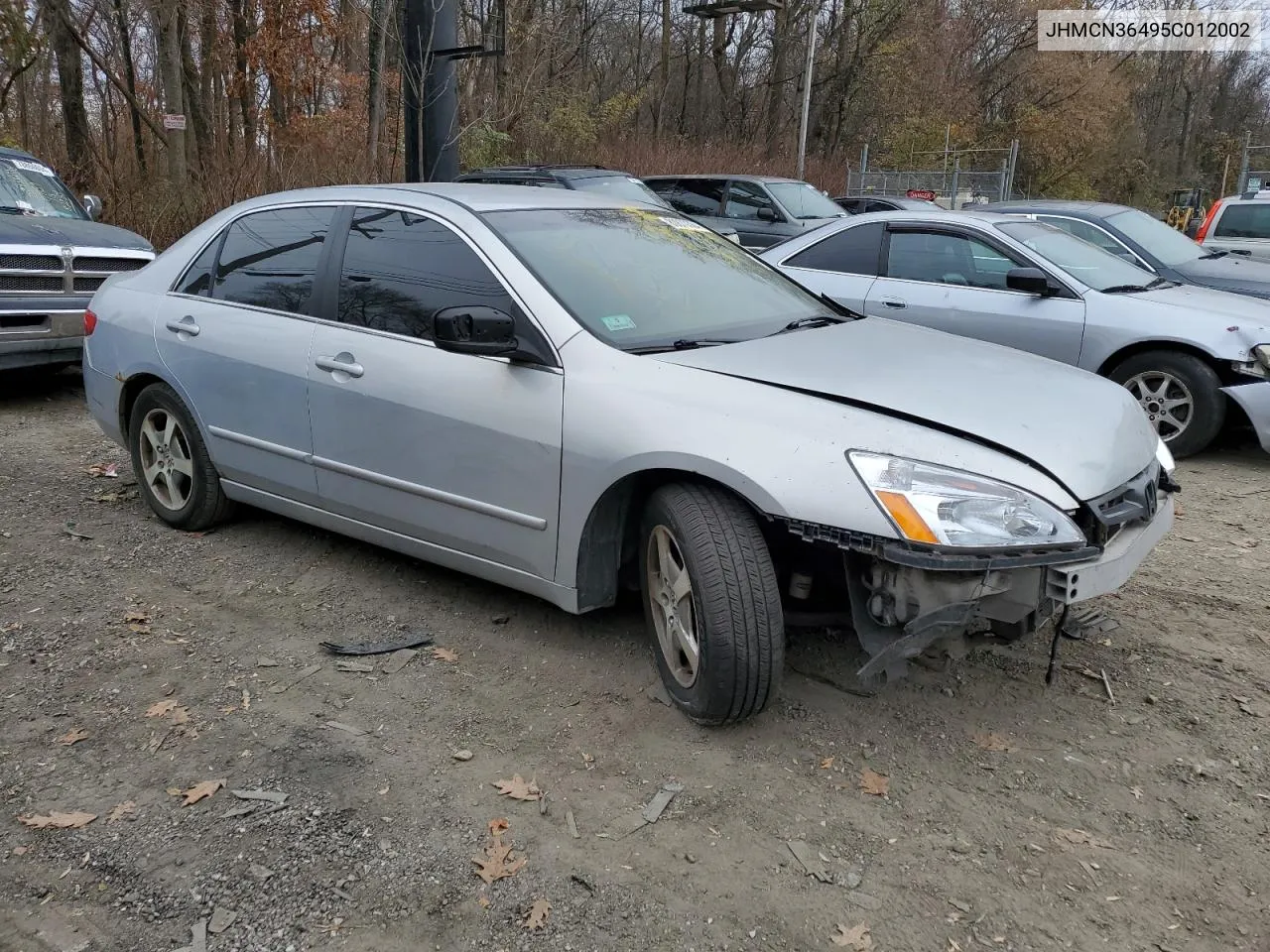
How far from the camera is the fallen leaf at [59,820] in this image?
290 cm

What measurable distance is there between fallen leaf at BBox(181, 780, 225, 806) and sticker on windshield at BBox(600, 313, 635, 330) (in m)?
1.88

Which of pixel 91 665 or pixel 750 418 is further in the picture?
pixel 91 665

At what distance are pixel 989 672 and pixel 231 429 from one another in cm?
326

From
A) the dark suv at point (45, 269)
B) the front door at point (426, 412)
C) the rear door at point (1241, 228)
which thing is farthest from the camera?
the rear door at point (1241, 228)

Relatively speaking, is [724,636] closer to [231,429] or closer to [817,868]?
[817,868]

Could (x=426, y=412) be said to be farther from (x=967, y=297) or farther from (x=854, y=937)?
(x=967, y=297)

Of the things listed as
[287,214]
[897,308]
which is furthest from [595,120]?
[287,214]

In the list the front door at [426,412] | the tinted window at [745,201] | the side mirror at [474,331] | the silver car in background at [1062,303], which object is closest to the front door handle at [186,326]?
the front door at [426,412]

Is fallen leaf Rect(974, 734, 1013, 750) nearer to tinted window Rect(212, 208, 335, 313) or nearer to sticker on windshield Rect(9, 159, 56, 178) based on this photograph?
tinted window Rect(212, 208, 335, 313)

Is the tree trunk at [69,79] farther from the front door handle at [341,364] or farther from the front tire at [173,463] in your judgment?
the front door handle at [341,364]

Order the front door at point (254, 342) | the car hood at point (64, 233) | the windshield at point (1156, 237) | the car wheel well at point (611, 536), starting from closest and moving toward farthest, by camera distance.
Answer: the car wheel well at point (611, 536) → the front door at point (254, 342) → the car hood at point (64, 233) → the windshield at point (1156, 237)

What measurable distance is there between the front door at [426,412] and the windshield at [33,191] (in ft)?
19.1

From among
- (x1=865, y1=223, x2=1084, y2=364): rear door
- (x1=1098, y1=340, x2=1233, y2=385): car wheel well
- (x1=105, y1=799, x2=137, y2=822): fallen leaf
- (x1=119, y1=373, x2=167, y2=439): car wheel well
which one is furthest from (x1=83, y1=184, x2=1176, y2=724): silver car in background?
(x1=1098, y1=340, x2=1233, y2=385): car wheel well

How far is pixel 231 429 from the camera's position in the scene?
4.67 meters
